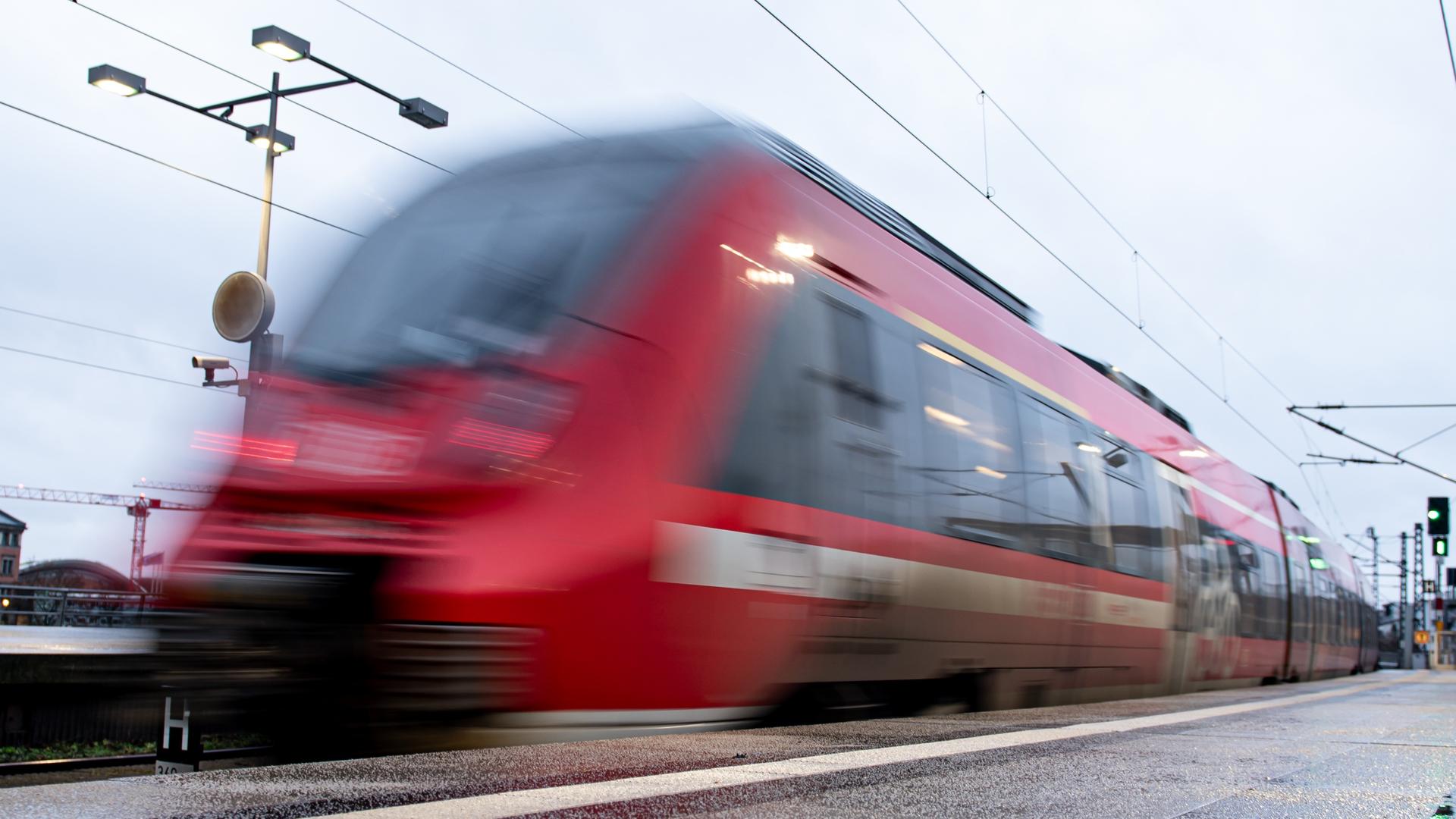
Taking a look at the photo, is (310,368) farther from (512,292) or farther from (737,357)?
(737,357)

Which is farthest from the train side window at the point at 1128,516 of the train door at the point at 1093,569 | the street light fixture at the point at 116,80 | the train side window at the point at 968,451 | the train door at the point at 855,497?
the street light fixture at the point at 116,80

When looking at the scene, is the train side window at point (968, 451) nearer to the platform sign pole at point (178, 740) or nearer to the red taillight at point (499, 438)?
the red taillight at point (499, 438)

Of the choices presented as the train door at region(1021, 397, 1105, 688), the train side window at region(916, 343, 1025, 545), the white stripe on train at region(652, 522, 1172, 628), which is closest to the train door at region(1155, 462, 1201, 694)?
the train door at region(1021, 397, 1105, 688)

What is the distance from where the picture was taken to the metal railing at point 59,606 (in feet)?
53.0

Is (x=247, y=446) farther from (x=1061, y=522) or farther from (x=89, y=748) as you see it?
(x=89, y=748)

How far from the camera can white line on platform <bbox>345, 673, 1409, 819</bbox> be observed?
284cm

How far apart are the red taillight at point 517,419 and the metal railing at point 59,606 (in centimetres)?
1283

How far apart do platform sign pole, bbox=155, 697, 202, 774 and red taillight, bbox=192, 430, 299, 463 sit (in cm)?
103

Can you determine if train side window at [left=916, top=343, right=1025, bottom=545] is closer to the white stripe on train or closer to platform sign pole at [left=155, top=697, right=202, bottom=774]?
the white stripe on train

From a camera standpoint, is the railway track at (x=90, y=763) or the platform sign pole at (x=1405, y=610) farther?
the platform sign pole at (x=1405, y=610)

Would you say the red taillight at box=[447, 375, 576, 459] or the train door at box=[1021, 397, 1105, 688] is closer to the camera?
the red taillight at box=[447, 375, 576, 459]

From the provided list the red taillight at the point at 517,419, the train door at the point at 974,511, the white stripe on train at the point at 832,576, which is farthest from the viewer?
the train door at the point at 974,511

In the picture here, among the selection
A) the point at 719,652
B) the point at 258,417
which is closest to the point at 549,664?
the point at 719,652

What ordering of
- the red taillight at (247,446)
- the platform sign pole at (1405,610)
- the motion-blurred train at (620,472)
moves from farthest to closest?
the platform sign pole at (1405,610), the red taillight at (247,446), the motion-blurred train at (620,472)
